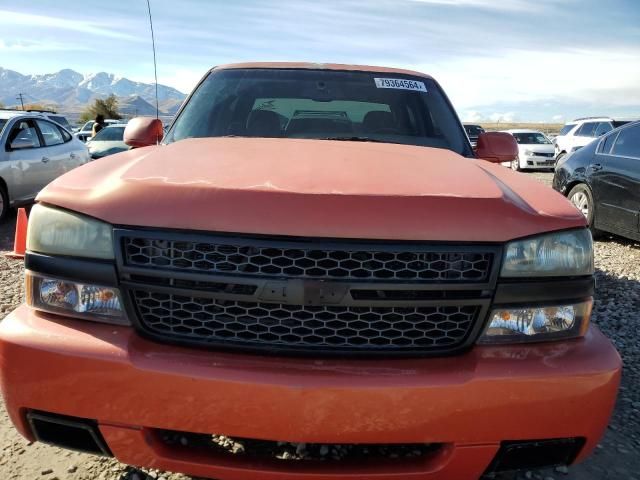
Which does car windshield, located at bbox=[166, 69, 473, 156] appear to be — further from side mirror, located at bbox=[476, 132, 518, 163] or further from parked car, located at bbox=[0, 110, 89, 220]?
parked car, located at bbox=[0, 110, 89, 220]

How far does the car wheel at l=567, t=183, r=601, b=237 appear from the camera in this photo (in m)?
6.96

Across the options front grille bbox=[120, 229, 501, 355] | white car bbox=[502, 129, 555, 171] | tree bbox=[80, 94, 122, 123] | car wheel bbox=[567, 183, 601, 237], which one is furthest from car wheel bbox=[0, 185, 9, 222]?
tree bbox=[80, 94, 122, 123]

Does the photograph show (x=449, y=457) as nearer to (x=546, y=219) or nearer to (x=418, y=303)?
(x=418, y=303)

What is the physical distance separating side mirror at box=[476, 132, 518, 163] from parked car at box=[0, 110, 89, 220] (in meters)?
7.00

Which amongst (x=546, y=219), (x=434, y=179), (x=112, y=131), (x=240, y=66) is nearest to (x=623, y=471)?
(x=546, y=219)

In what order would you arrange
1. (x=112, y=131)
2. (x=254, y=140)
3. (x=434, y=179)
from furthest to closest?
(x=112, y=131) → (x=254, y=140) → (x=434, y=179)

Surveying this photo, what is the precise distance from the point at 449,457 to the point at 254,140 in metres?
1.63

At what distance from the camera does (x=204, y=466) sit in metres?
1.64

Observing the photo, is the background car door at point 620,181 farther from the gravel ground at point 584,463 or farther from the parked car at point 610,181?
the gravel ground at point 584,463

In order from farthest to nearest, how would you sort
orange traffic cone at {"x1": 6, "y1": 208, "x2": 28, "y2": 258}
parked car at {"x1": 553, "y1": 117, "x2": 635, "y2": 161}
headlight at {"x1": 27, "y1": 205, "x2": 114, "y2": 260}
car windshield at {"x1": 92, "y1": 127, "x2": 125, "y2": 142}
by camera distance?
parked car at {"x1": 553, "y1": 117, "x2": 635, "y2": 161}
car windshield at {"x1": 92, "y1": 127, "x2": 125, "y2": 142}
orange traffic cone at {"x1": 6, "y1": 208, "x2": 28, "y2": 258}
headlight at {"x1": 27, "y1": 205, "x2": 114, "y2": 260}

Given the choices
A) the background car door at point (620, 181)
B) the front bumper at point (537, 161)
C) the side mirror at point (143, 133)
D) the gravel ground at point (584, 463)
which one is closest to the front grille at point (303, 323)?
the gravel ground at point (584, 463)

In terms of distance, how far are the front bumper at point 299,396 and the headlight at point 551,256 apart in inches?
9.7

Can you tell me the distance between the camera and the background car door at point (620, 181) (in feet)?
20.3

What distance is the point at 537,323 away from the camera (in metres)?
1.74
